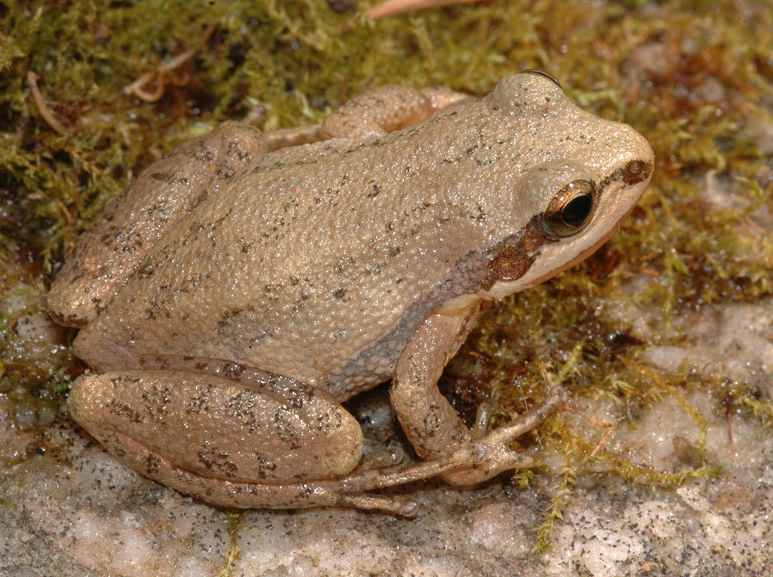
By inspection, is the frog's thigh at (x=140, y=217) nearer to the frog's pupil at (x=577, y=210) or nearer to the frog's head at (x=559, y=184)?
the frog's head at (x=559, y=184)

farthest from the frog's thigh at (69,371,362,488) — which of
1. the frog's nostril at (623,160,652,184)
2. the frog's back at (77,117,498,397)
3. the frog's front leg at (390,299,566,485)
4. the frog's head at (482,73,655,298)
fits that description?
the frog's nostril at (623,160,652,184)

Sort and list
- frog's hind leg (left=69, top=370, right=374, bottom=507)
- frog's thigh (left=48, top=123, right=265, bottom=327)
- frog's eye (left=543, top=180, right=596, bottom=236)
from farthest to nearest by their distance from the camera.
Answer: frog's thigh (left=48, top=123, right=265, bottom=327)
frog's hind leg (left=69, top=370, right=374, bottom=507)
frog's eye (left=543, top=180, right=596, bottom=236)

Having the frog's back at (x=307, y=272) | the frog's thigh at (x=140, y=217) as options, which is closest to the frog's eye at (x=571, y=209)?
the frog's back at (x=307, y=272)

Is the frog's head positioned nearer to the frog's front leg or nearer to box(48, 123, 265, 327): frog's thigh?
the frog's front leg

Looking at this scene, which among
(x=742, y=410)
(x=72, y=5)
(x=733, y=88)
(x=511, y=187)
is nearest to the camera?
(x=511, y=187)

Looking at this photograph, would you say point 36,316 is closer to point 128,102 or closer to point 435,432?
point 128,102

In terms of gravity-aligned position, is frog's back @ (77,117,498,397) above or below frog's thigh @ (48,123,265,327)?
below

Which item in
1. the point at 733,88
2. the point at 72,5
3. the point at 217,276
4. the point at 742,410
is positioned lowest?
the point at 742,410

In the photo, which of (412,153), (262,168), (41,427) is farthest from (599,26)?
(41,427)
